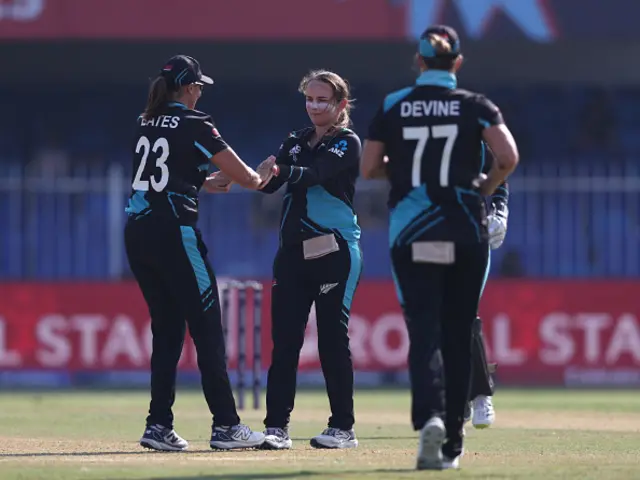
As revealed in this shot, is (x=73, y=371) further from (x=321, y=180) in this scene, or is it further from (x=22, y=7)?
(x=321, y=180)

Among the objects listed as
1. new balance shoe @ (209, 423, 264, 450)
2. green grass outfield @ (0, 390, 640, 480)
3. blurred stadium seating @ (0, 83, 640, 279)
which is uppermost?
blurred stadium seating @ (0, 83, 640, 279)

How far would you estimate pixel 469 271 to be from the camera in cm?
790

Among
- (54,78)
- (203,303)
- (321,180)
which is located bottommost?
(203,303)

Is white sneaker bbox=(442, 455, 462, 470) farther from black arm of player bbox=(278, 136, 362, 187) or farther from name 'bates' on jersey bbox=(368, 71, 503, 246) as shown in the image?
black arm of player bbox=(278, 136, 362, 187)

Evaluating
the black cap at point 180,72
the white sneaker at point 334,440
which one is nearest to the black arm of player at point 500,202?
the white sneaker at point 334,440

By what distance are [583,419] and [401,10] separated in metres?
8.69

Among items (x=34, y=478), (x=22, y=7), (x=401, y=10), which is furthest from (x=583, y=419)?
(x=22, y=7)

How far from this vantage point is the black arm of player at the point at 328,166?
9.24m

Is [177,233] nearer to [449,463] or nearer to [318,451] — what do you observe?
[318,451]

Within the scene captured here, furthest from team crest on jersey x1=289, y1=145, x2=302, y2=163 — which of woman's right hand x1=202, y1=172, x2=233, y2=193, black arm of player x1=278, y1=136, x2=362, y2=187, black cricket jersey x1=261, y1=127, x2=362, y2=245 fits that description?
woman's right hand x1=202, y1=172, x2=233, y2=193

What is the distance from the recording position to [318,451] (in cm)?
920

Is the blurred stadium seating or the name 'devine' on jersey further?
the blurred stadium seating

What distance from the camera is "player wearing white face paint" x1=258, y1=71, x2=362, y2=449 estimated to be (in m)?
9.45

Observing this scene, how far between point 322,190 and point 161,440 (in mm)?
1673
